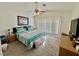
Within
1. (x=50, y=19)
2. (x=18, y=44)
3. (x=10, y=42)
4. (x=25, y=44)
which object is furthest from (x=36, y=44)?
(x=50, y=19)

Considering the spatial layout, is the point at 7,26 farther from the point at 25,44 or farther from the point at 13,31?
the point at 25,44

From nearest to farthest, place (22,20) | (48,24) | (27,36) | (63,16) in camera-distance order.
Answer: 1. (63,16)
2. (48,24)
3. (22,20)
4. (27,36)

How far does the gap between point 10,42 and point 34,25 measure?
104 cm

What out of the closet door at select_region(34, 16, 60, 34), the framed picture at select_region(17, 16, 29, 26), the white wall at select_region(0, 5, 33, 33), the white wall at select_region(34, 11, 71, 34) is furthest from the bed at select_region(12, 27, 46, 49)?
the white wall at select_region(34, 11, 71, 34)

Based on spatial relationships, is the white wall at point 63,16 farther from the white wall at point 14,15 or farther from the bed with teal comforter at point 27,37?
the bed with teal comforter at point 27,37

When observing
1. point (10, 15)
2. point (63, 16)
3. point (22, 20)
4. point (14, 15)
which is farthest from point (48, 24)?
point (10, 15)

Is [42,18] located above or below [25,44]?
above

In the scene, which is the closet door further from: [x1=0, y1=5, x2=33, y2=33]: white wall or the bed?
the bed

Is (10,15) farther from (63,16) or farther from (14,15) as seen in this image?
(63,16)

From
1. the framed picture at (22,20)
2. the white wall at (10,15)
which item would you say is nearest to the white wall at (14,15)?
the white wall at (10,15)

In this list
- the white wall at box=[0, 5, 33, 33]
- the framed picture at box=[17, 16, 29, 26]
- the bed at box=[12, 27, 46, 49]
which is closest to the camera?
the white wall at box=[0, 5, 33, 33]

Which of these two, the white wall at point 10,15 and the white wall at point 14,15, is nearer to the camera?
the white wall at point 14,15

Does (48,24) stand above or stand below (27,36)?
above

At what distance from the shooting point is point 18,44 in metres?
2.95
